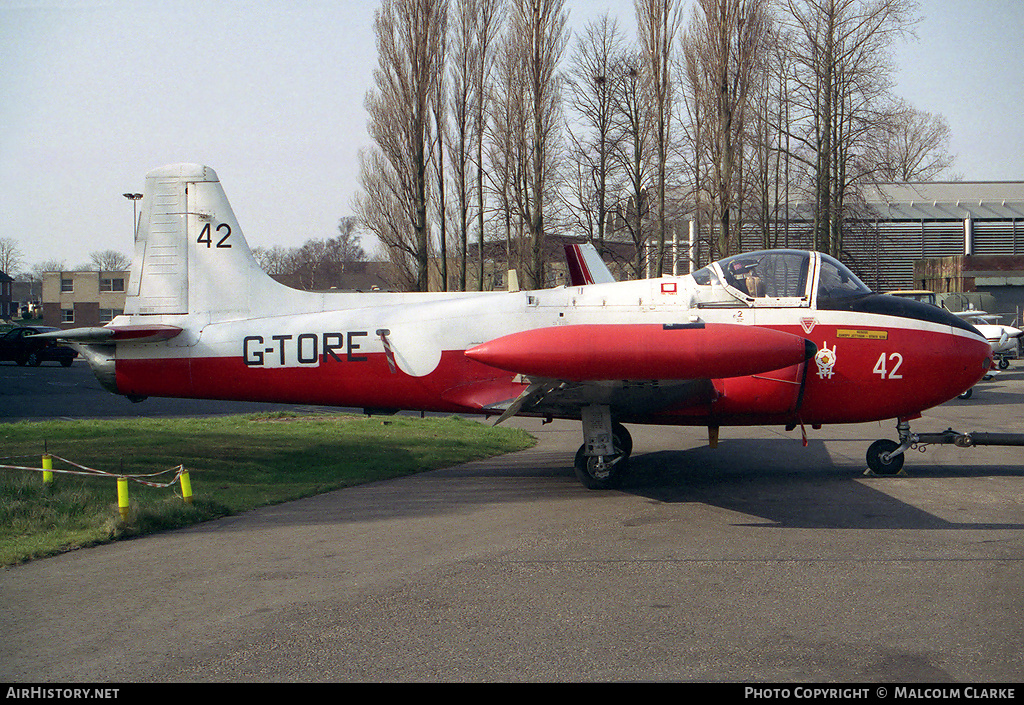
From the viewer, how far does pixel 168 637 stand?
4844mm

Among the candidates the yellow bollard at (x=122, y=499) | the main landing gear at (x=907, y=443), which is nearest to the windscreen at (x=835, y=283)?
the main landing gear at (x=907, y=443)

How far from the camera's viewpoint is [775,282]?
9516 mm

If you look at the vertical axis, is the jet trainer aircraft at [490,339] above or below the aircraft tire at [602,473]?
above

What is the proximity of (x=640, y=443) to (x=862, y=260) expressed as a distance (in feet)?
106

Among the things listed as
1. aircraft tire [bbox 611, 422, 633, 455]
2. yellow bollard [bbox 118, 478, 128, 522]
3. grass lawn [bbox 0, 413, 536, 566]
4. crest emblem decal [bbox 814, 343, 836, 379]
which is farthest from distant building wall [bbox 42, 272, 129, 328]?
crest emblem decal [bbox 814, 343, 836, 379]

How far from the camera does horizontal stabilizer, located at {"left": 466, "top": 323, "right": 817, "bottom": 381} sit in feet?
24.6

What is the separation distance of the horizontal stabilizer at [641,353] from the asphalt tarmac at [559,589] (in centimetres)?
149

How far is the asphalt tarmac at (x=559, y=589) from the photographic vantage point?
4.36 meters

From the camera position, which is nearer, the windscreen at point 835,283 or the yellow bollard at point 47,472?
the yellow bollard at point 47,472

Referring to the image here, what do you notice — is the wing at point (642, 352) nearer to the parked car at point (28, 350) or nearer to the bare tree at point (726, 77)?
the bare tree at point (726, 77)

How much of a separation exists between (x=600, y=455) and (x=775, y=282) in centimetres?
296

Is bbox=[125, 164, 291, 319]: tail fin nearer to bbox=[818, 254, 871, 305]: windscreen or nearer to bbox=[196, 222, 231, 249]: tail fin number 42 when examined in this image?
bbox=[196, 222, 231, 249]: tail fin number 42
